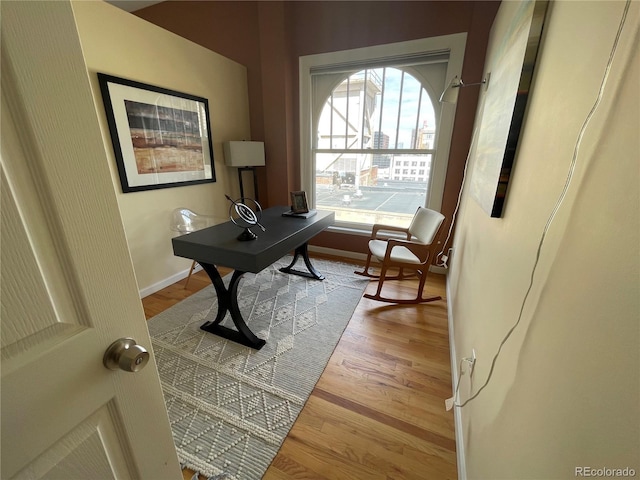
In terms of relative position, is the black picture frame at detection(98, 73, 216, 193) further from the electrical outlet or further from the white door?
the electrical outlet

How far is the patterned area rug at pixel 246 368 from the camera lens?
1234 millimetres

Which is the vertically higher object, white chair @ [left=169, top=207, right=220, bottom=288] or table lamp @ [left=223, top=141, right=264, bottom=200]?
table lamp @ [left=223, top=141, right=264, bottom=200]

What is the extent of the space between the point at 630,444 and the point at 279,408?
4.62 feet

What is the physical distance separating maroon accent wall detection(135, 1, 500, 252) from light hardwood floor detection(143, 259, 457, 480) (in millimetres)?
1411

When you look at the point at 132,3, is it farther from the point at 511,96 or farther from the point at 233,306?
the point at 511,96

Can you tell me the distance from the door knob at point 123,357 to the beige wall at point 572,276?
0.82 metres

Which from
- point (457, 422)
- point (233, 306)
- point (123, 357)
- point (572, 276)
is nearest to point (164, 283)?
point (233, 306)

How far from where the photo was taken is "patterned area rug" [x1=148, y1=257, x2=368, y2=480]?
48.6 inches

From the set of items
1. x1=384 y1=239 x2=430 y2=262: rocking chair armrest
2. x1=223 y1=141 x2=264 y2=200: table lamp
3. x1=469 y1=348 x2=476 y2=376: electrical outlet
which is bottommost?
x1=469 y1=348 x2=476 y2=376: electrical outlet

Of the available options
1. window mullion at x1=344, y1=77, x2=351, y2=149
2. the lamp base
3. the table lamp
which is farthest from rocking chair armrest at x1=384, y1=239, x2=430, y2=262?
the table lamp

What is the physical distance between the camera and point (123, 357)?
1.63ft

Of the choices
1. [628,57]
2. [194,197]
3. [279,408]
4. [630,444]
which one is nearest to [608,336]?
[630,444]

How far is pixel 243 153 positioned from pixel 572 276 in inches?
119

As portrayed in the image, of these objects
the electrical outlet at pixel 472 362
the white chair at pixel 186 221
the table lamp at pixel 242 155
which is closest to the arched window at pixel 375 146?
the table lamp at pixel 242 155
